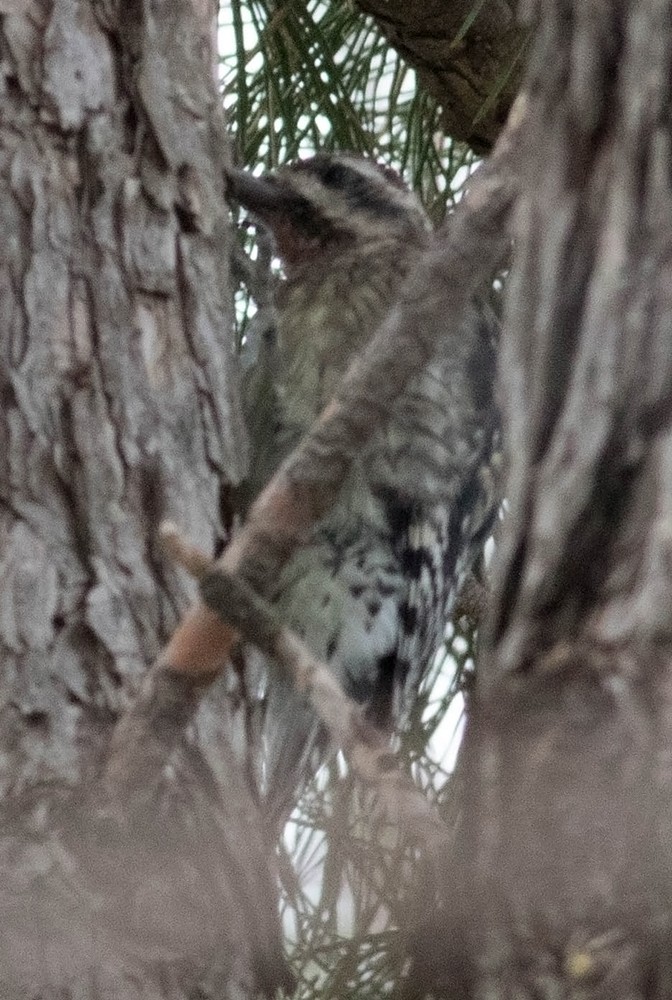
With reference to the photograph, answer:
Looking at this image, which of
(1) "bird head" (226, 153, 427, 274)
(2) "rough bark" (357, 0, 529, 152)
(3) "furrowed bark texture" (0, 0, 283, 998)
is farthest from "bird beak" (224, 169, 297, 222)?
(3) "furrowed bark texture" (0, 0, 283, 998)

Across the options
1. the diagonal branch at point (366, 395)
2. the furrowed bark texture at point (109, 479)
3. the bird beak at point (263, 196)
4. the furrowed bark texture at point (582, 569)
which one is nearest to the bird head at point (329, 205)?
the bird beak at point (263, 196)

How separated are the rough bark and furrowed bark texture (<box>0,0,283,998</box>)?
47 cm

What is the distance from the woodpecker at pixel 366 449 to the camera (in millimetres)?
2443

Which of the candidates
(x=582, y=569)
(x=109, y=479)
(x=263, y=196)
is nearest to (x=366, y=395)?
(x=582, y=569)

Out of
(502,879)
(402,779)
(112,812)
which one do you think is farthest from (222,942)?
(502,879)

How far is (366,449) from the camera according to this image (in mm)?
2410

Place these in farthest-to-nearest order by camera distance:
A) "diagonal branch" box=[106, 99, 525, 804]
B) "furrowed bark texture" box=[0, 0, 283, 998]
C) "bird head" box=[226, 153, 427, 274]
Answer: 1. "bird head" box=[226, 153, 427, 274]
2. "furrowed bark texture" box=[0, 0, 283, 998]
3. "diagonal branch" box=[106, 99, 525, 804]

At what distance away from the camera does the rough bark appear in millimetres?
2400

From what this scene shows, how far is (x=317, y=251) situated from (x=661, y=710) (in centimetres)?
193

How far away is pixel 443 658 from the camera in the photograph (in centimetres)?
263

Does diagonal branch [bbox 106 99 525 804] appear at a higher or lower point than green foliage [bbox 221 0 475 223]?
lower

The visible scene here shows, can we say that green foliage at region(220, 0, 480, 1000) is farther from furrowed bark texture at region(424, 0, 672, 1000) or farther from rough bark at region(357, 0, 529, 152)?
furrowed bark texture at region(424, 0, 672, 1000)

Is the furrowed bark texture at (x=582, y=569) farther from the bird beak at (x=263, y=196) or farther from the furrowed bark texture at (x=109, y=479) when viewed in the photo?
the bird beak at (x=263, y=196)

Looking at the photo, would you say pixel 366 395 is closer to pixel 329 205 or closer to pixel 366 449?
pixel 366 449
